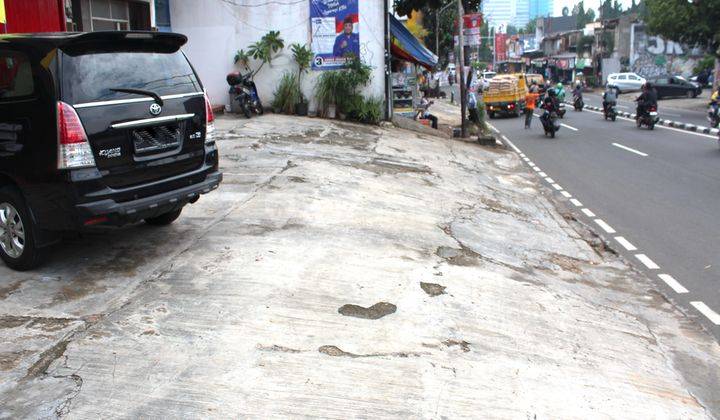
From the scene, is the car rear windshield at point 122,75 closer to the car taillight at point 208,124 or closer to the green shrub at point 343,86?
the car taillight at point 208,124

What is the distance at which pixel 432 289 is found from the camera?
5898mm

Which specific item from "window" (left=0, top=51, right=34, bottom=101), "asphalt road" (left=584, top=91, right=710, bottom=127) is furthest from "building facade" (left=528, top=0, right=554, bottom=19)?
"window" (left=0, top=51, right=34, bottom=101)

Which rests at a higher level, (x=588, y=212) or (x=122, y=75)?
(x=122, y=75)

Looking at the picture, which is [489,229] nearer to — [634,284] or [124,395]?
[634,284]

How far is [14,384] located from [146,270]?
2.03 m

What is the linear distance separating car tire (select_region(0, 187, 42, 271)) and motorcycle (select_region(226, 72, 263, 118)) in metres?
11.2

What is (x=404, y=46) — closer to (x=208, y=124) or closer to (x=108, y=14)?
(x=108, y=14)

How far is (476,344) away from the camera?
4.84 meters

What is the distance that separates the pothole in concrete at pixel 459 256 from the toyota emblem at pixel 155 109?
132 inches

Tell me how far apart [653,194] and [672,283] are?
5.44 m

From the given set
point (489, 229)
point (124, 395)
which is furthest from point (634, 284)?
point (124, 395)

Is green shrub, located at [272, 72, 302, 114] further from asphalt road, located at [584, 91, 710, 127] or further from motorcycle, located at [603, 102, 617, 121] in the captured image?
asphalt road, located at [584, 91, 710, 127]

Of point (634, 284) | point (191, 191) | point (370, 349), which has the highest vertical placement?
point (191, 191)

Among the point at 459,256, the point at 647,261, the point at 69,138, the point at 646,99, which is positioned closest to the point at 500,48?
the point at 646,99
